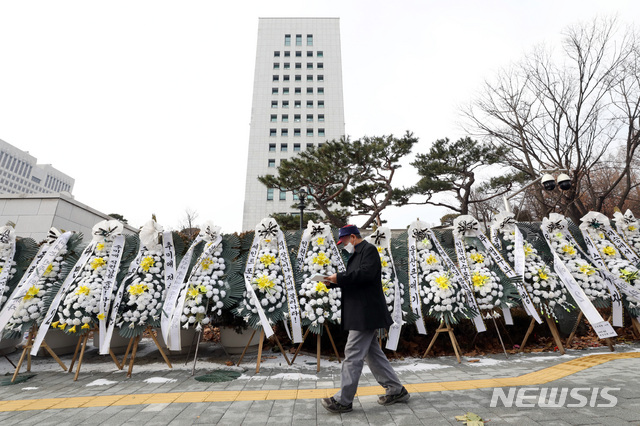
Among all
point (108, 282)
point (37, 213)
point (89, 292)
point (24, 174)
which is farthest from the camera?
point (24, 174)

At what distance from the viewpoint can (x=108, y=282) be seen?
14.3ft

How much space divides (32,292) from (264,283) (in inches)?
142

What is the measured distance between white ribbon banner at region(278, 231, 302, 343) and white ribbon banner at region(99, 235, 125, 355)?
256cm

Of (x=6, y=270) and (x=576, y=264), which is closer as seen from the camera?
(x=6, y=270)

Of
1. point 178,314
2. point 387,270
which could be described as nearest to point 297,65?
point 387,270

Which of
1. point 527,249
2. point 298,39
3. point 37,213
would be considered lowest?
point 527,249

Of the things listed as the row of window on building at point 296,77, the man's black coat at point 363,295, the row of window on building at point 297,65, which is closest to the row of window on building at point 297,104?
the row of window on building at point 296,77

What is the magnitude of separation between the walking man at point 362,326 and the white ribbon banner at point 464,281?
2556 mm

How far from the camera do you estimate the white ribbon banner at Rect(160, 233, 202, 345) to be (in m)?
4.11

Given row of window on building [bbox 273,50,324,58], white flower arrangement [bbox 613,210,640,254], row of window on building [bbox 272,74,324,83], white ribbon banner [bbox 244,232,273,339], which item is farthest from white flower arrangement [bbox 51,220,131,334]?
row of window on building [bbox 273,50,324,58]

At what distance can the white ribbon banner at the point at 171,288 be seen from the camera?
4109 millimetres

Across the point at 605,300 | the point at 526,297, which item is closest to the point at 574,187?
the point at 605,300

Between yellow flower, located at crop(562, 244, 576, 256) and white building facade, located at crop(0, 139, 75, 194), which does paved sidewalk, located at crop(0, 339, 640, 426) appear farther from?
white building facade, located at crop(0, 139, 75, 194)

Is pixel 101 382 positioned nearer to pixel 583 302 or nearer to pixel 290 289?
pixel 290 289
